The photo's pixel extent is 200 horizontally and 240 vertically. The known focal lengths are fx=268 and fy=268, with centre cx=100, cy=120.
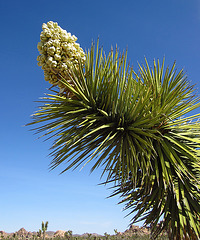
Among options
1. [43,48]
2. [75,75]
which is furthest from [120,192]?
[43,48]

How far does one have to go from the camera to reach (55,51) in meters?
3.41

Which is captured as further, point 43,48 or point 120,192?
point 120,192

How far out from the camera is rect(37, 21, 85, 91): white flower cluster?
339cm

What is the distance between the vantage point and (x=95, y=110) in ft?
12.3

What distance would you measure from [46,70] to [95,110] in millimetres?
857

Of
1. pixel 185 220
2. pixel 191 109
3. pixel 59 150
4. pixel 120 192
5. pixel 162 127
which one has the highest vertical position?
pixel 191 109

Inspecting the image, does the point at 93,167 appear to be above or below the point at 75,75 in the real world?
below

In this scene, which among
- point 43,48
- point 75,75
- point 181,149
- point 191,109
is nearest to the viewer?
point 43,48

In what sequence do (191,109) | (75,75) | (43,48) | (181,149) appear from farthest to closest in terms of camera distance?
(191,109), (181,149), (75,75), (43,48)

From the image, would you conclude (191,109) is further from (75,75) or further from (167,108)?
(75,75)

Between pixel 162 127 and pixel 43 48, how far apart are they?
1967 mm

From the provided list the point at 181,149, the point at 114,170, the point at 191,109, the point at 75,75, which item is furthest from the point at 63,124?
the point at 191,109

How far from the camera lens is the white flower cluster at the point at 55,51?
11.1ft

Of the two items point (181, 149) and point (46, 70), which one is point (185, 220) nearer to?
point (181, 149)
